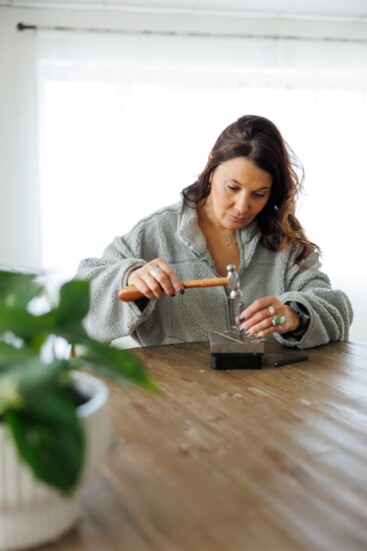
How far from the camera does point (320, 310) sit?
1913mm

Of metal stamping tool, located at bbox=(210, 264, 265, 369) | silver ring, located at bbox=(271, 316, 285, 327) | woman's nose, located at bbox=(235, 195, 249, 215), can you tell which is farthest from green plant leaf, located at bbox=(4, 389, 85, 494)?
woman's nose, located at bbox=(235, 195, 249, 215)

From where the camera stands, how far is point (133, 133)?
4371 millimetres

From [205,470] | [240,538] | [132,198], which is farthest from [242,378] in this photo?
[132,198]

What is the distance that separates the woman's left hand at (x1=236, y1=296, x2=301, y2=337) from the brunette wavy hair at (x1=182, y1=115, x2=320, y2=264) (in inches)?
19.3

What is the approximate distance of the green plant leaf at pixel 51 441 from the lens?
583mm

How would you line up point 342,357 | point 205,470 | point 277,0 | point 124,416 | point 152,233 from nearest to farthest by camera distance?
point 205,470
point 124,416
point 342,357
point 152,233
point 277,0

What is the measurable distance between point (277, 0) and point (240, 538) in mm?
4078

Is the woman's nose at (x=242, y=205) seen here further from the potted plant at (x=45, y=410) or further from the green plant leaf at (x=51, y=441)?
the green plant leaf at (x=51, y=441)

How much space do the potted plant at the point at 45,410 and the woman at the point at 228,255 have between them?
1.09 m

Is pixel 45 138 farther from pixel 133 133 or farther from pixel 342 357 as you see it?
pixel 342 357

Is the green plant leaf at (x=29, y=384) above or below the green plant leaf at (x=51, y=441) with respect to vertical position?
above

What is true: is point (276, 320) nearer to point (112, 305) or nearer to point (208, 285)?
point (208, 285)

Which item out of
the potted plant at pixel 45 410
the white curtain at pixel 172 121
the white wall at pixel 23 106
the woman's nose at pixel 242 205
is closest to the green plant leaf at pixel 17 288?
the potted plant at pixel 45 410

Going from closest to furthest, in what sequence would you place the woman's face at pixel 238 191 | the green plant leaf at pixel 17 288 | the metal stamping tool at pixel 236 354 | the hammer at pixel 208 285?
1. the green plant leaf at pixel 17 288
2. the metal stamping tool at pixel 236 354
3. the hammer at pixel 208 285
4. the woman's face at pixel 238 191
